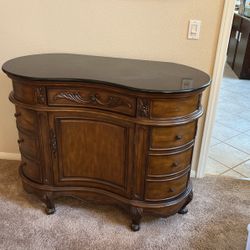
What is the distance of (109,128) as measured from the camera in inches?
63.2

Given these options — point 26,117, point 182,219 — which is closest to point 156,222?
point 182,219

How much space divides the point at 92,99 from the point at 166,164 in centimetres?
55

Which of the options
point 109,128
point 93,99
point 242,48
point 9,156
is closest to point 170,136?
point 109,128

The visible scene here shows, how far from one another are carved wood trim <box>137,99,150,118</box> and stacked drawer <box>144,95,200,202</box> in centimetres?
2

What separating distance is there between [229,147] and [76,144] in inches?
66.5

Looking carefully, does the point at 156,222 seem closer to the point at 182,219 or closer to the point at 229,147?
the point at 182,219

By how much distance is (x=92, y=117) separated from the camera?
1604 millimetres

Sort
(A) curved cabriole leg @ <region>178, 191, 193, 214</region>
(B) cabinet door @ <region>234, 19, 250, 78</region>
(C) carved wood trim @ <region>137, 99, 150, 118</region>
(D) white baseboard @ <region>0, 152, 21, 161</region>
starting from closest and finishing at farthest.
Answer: (C) carved wood trim @ <region>137, 99, 150, 118</region>
(A) curved cabriole leg @ <region>178, 191, 193, 214</region>
(D) white baseboard @ <region>0, 152, 21, 161</region>
(B) cabinet door @ <region>234, 19, 250, 78</region>

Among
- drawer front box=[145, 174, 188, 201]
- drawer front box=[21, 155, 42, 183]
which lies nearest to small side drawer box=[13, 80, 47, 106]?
drawer front box=[21, 155, 42, 183]

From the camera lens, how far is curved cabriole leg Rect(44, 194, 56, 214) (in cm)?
183

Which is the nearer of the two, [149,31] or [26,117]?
[26,117]

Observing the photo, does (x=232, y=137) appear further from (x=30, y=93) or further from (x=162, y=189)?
(x=30, y=93)

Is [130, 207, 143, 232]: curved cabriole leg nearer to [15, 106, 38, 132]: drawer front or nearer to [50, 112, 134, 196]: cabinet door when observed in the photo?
[50, 112, 134, 196]: cabinet door

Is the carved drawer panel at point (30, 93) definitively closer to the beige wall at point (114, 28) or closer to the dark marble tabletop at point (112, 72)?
the dark marble tabletop at point (112, 72)
